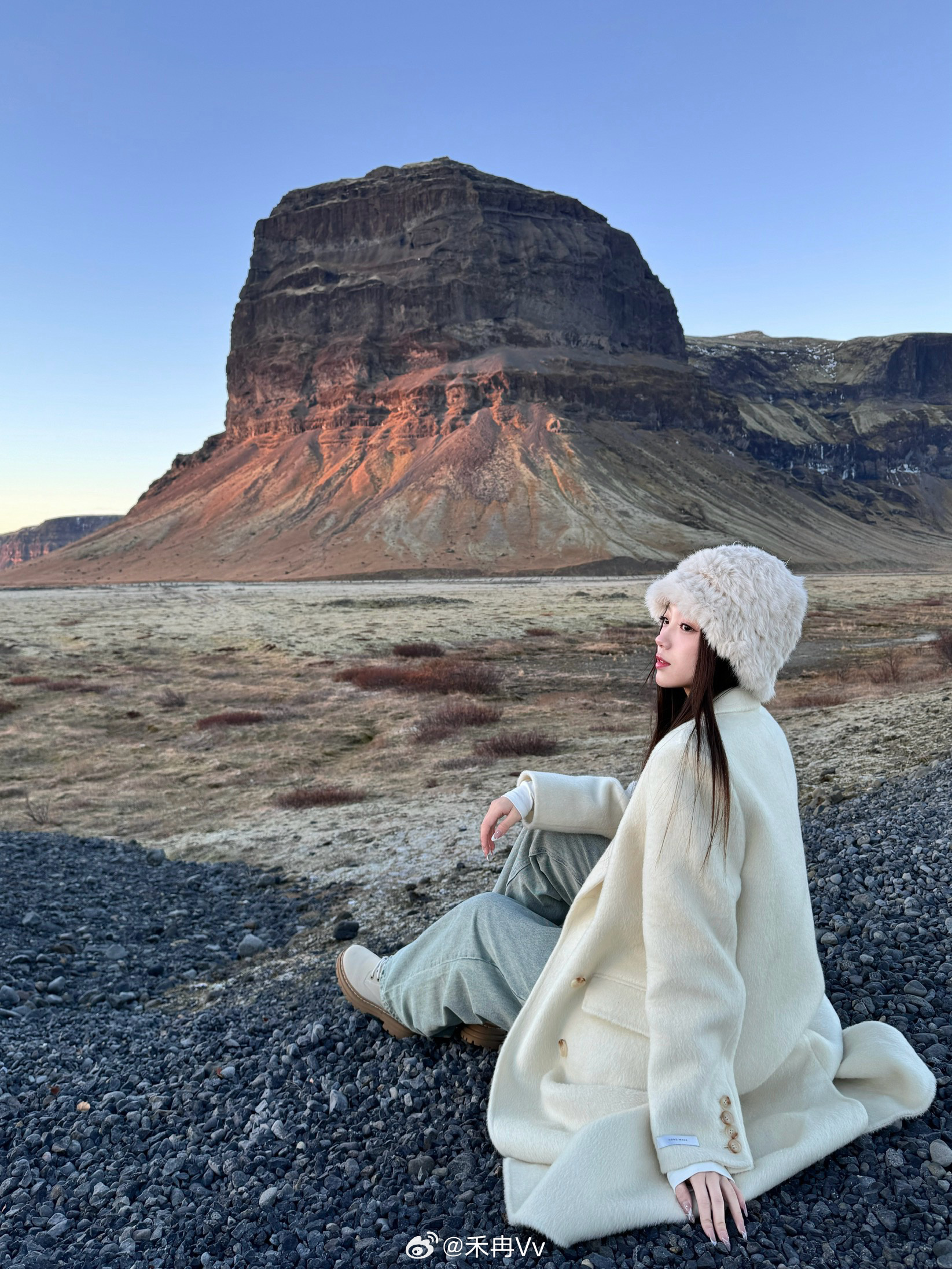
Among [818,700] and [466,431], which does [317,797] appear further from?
[466,431]

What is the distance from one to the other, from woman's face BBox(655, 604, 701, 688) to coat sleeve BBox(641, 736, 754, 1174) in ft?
1.05

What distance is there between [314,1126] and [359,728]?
1368 cm

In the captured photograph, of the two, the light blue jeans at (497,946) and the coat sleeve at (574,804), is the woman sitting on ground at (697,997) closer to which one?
the light blue jeans at (497,946)

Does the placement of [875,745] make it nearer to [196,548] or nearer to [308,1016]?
[308,1016]

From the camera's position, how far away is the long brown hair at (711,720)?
245 cm

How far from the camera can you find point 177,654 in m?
27.4

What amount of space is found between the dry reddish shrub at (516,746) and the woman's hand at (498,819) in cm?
1019

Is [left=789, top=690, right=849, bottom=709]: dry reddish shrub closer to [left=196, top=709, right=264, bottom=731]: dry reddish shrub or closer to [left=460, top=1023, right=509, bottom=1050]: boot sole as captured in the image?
[left=196, top=709, right=264, bottom=731]: dry reddish shrub

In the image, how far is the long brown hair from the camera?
245 cm

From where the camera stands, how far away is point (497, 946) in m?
3.31

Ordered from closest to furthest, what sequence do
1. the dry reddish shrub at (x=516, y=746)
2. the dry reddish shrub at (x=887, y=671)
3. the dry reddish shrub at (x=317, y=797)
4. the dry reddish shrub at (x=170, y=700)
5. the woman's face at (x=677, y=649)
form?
1. the woman's face at (x=677, y=649)
2. the dry reddish shrub at (x=317, y=797)
3. the dry reddish shrub at (x=516, y=746)
4. the dry reddish shrub at (x=170, y=700)
5. the dry reddish shrub at (x=887, y=671)

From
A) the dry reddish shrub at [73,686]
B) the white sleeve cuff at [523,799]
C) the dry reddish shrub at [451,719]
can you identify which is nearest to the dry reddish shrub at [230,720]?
the dry reddish shrub at [451,719]

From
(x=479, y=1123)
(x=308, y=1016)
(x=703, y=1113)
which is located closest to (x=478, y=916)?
(x=479, y=1123)

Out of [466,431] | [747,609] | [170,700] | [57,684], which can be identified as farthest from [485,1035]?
[466,431]
